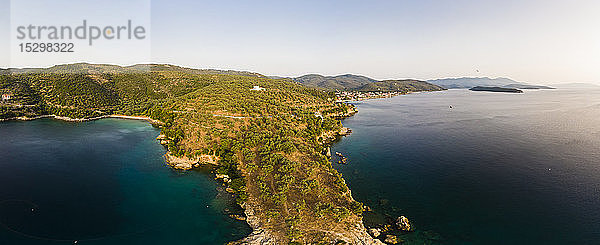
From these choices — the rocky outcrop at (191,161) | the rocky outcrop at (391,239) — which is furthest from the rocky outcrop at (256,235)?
the rocky outcrop at (191,161)

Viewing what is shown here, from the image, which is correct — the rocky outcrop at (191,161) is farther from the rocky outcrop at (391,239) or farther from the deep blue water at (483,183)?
the rocky outcrop at (391,239)

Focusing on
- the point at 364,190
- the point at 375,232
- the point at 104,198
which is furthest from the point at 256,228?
the point at 104,198

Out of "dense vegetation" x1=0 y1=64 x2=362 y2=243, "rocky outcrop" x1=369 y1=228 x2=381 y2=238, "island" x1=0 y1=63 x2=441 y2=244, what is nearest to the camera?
"rocky outcrop" x1=369 y1=228 x2=381 y2=238

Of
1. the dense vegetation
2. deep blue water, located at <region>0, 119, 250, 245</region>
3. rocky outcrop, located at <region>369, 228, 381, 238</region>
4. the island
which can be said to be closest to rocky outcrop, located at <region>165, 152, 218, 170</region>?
the island

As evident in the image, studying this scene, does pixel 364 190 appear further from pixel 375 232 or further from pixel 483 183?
pixel 483 183

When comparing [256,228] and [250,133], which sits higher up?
[250,133]

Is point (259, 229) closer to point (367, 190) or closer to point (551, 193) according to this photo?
point (367, 190)

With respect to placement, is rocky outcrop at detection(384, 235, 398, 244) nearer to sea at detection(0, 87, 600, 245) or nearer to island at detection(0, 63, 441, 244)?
sea at detection(0, 87, 600, 245)
